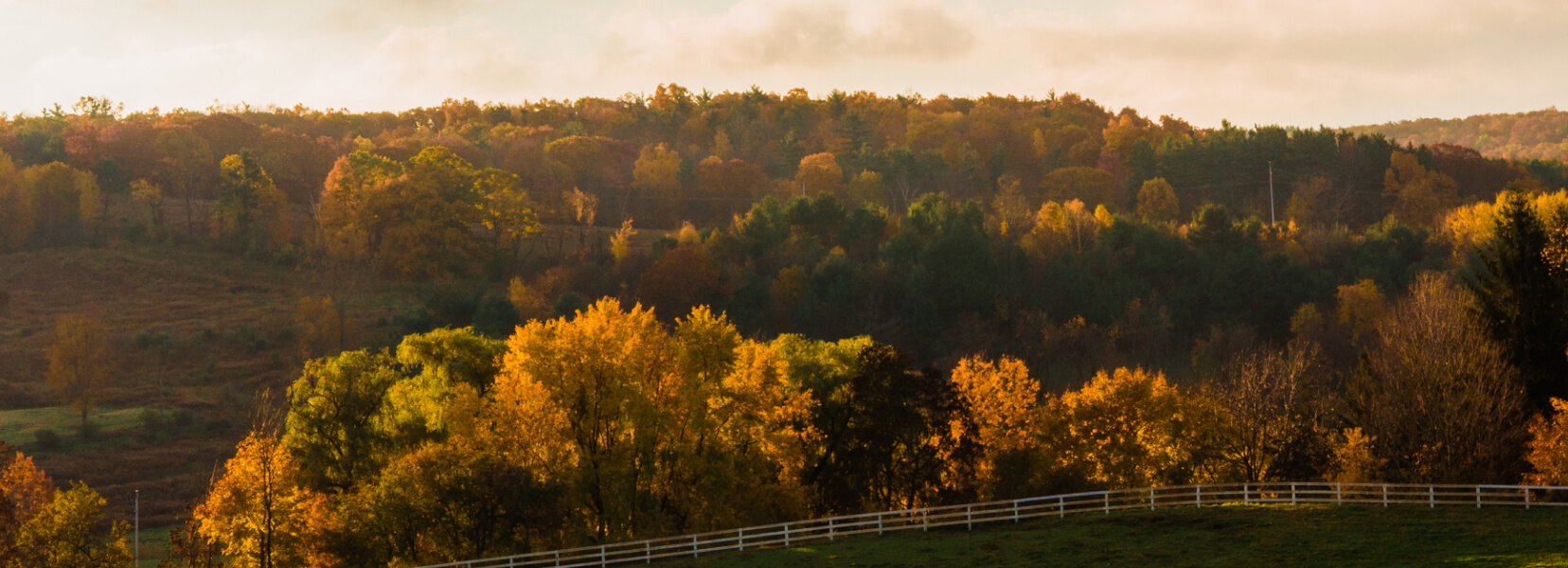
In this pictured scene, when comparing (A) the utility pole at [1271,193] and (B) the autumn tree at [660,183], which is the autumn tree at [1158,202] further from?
(B) the autumn tree at [660,183]

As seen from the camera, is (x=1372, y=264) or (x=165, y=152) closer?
(x=1372, y=264)

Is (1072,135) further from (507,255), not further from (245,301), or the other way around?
(245,301)

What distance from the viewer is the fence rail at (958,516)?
39375 millimetres

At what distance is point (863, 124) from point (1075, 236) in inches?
2450

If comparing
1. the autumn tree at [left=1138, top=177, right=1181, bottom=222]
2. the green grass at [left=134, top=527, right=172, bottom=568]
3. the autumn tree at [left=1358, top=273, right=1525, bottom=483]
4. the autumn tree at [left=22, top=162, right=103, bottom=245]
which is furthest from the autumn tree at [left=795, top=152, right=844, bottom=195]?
the autumn tree at [left=1358, top=273, right=1525, bottom=483]

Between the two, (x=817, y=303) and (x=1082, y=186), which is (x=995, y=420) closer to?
(x=817, y=303)

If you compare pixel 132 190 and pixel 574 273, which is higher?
pixel 132 190

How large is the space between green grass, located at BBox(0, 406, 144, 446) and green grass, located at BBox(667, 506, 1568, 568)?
48765 millimetres

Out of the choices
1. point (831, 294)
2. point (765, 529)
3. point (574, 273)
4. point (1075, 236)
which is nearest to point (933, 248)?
point (831, 294)

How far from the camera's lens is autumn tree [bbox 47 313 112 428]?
Result: 79500mm

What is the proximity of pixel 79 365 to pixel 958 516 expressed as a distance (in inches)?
2367

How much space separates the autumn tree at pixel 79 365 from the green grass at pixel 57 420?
0.67 metres

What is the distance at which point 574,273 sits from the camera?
111 metres

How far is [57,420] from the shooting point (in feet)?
250
